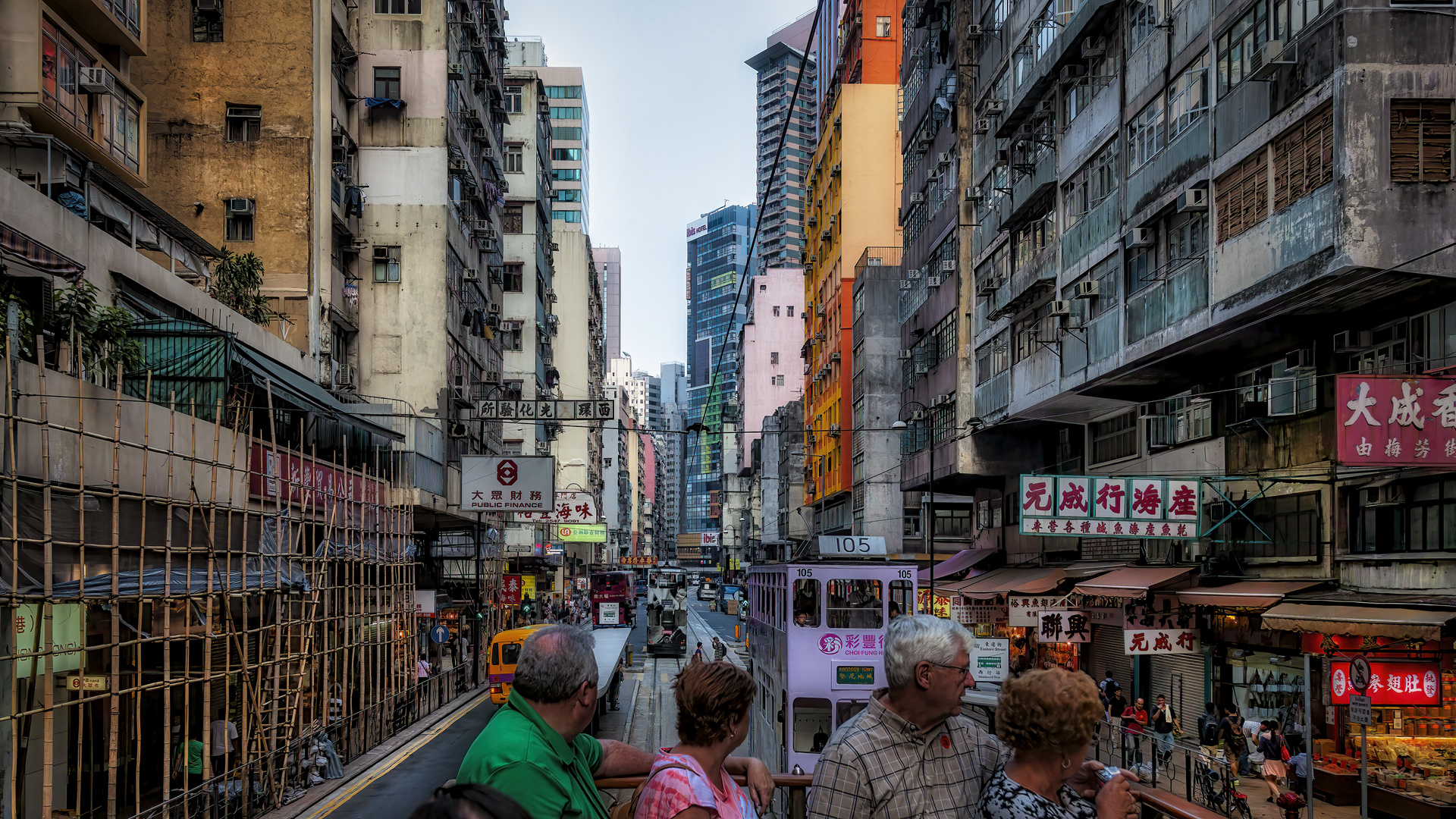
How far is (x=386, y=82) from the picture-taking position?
138 feet

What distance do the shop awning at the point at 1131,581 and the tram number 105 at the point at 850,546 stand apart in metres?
5.91

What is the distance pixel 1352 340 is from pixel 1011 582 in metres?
14.9

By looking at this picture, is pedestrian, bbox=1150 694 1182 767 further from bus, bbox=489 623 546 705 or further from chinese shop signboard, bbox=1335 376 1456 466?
bus, bbox=489 623 546 705

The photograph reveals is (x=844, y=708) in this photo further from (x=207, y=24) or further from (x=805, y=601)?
(x=207, y=24)

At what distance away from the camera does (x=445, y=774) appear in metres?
20.0

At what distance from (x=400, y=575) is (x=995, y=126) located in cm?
1987

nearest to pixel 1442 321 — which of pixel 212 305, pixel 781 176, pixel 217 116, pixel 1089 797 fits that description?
pixel 1089 797

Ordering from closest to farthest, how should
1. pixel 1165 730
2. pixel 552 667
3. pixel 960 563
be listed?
pixel 552 667 < pixel 1165 730 < pixel 960 563

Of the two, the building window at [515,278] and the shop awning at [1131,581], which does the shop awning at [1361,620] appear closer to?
the shop awning at [1131,581]

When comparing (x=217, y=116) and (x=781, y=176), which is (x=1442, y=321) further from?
(x=781, y=176)

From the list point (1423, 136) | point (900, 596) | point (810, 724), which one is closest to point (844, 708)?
point (810, 724)

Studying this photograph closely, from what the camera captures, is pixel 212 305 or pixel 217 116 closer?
pixel 212 305

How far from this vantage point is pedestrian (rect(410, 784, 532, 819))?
2.46m

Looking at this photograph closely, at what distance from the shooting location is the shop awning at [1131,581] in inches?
915
